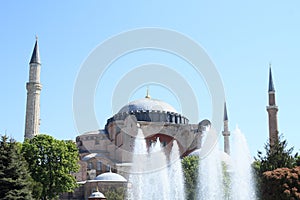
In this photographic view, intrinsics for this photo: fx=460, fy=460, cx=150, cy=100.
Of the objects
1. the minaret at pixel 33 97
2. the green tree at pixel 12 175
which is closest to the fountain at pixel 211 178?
the green tree at pixel 12 175

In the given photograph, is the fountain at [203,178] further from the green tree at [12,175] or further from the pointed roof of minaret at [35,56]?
the pointed roof of minaret at [35,56]

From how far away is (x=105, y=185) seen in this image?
116 feet

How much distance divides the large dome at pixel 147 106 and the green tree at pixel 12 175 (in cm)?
2655

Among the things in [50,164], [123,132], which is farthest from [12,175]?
[123,132]

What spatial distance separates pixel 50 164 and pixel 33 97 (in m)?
10.5

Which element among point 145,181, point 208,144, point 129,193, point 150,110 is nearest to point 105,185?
point 129,193

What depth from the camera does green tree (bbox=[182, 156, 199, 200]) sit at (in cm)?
2803

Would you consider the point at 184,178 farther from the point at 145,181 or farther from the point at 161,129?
the point at 161,129

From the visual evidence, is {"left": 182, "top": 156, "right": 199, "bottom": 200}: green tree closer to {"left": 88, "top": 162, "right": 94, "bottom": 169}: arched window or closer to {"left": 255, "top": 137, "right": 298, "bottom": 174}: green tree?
{"left": 255, "top": 137, "right": 298, "bottom": 174}: green tree

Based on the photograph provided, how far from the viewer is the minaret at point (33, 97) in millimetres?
37844

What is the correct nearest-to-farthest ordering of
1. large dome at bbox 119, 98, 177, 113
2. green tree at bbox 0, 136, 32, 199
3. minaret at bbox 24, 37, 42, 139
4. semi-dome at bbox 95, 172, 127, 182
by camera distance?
green tree at bbox 0, 136, 32, 199
semi-dome at bbox 95, 172, 127, 182
minaret at bbox 24, 37, 42, 139
large dome at bbox 119, 98, 177, 113

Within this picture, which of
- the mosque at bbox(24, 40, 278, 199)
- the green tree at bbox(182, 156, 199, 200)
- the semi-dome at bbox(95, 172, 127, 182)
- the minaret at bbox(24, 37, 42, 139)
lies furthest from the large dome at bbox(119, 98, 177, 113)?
the green tree at bbox(182, 156, 199, 200)

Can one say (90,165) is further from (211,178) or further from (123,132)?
(211,178)

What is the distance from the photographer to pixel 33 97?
126 feet
